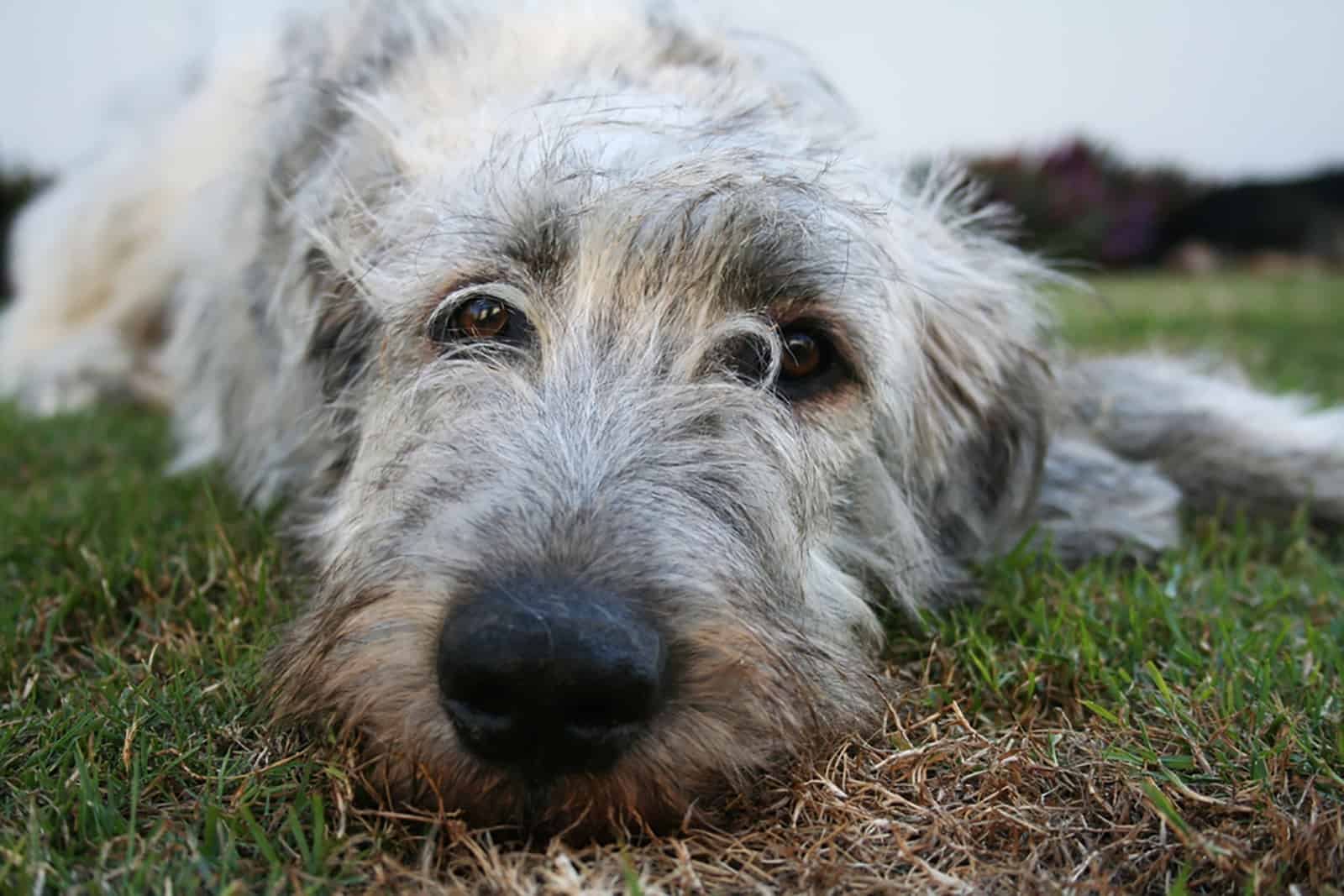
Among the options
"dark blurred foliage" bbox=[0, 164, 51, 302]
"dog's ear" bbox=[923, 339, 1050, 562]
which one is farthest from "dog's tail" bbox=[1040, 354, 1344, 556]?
"dark blurred foliage" bbox=[0, 164, 51, 302]

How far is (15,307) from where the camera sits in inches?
292

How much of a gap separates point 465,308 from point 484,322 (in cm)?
7

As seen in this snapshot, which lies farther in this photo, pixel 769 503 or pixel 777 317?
pixel 777 317

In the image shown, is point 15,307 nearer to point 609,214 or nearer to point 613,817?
point 609,214

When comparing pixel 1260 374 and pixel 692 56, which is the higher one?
pixel 692 56

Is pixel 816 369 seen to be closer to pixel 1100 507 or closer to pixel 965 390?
pixel 965 390

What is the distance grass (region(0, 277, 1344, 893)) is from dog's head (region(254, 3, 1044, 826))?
4.4 inches

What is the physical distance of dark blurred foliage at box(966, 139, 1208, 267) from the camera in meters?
17.3

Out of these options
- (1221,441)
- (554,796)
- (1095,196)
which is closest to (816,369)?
(554,796)

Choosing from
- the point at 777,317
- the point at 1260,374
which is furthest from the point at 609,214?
the point at 1260,374

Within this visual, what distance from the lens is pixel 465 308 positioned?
9.45ft

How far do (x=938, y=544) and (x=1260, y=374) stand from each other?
4.05 meters

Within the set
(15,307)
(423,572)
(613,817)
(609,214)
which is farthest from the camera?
(15,307)

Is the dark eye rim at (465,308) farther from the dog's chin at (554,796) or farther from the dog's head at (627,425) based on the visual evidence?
the dog's chin at (554,796)
